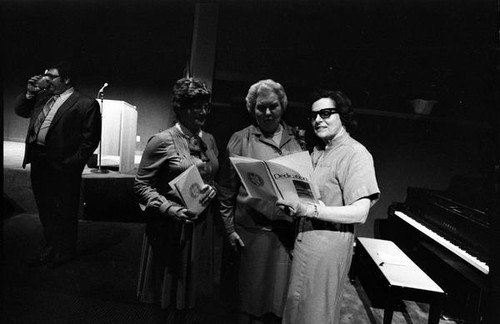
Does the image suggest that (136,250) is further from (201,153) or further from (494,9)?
(494,9)

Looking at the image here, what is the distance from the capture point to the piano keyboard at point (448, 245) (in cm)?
169

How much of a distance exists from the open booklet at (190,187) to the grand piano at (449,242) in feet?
5.10

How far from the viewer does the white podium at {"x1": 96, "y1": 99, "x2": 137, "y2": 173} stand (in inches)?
62.7

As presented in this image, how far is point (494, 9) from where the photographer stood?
1405 millimetres

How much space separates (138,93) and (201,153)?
0.54 meters

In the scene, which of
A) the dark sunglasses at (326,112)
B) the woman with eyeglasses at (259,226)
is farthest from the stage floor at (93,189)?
the dark sunglasses at (326,112)

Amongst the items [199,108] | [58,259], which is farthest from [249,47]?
[58,259]

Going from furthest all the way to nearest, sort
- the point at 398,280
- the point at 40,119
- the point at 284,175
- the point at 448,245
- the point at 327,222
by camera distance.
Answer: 1. the point at 448,245
2. the point at 398,280
3. the point at 40,119
4. the point at 327,222
5. the point at 284,175

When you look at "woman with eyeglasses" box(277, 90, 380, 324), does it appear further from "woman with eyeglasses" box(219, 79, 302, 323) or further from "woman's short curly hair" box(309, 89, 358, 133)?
"woman with eyeglasses" box(219, 79, 302, 323)

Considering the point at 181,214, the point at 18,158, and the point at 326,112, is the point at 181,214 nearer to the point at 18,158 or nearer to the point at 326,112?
the point at 326,112

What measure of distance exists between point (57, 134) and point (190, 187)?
879 millimetres

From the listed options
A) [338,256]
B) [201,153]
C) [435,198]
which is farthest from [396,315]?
[201,153]

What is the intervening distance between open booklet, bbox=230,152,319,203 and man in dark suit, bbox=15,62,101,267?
0.97m

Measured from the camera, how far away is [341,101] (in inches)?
51.9
